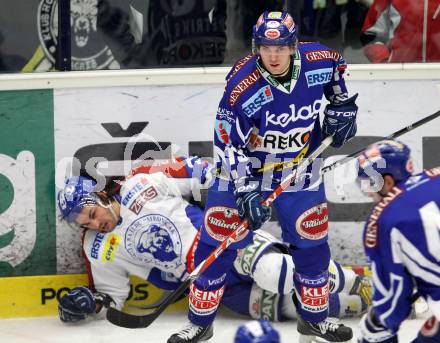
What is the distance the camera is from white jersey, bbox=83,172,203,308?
→ 5.09m

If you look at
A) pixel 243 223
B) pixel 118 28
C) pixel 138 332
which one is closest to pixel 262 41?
pixel 243 223

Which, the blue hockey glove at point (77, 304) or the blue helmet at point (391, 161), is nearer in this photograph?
the blue helmet at point (391, 161)

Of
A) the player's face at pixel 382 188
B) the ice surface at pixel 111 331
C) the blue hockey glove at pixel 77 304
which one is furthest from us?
the blue hockey glove at pixel 77 304

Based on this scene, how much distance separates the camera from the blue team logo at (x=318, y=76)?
14.6ft

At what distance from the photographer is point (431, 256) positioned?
10.7 ft

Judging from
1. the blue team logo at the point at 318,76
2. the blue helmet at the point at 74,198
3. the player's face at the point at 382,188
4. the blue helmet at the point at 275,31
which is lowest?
the blue helmet at the point at 74,198

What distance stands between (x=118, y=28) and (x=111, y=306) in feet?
4.11

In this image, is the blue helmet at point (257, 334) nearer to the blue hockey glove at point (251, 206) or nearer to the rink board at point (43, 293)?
the blue hockey glove at point (251, 206)

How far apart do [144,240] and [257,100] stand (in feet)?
3.41

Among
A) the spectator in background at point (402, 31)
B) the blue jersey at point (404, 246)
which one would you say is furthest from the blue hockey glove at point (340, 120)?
the blue jersey at point (404, 246)

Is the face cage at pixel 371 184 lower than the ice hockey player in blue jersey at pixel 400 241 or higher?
higher

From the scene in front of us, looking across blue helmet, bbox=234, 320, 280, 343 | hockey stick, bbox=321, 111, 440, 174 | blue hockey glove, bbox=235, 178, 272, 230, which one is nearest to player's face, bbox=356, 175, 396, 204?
blue helmet, bbox=234, 320, 280, 343

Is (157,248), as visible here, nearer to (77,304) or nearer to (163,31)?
(77,304)

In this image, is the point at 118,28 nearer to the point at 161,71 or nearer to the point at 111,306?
the point at 161,71
